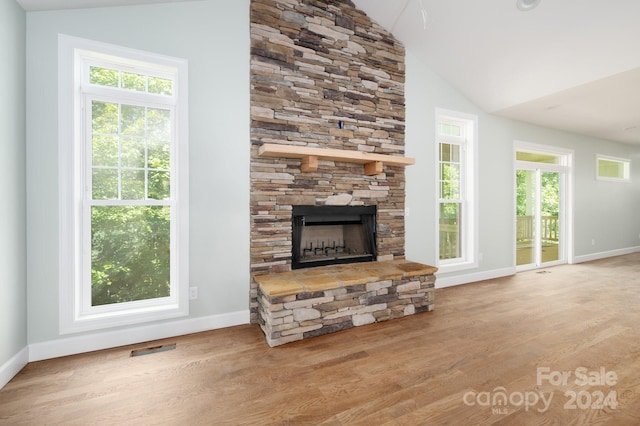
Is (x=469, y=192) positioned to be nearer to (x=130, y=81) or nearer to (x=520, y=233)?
(x=520, y=233)

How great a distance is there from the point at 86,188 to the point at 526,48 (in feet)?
15.2

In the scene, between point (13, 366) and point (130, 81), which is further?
point (130, 81)

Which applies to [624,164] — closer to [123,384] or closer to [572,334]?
[572,334]

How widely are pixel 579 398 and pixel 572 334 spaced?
3.55 feet

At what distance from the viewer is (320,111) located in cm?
318

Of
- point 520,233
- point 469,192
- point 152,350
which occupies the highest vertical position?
point 469,192

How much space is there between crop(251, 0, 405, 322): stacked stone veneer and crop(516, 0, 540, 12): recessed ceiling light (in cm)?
132

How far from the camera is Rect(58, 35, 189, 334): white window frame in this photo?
221 centimetres

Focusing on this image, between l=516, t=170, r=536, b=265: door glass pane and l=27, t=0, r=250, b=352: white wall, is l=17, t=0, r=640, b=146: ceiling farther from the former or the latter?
l=516, t=170, r=536, b=265: door glass pane

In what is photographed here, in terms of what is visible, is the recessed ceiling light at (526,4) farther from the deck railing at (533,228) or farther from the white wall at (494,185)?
the deck railing at (533,228)

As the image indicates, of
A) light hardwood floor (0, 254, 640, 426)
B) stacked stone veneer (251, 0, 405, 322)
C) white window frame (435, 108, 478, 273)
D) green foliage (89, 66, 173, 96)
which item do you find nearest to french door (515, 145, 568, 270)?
white window frame (435, 108, 478, 273)

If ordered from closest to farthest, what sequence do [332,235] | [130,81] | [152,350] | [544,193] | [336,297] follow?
[152,350] → [130,81] → [336,297] → [332,235] → [544,193]

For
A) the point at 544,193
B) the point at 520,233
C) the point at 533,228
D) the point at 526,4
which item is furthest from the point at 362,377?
the point at 544,193

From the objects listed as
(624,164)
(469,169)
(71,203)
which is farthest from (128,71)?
(624,164)
